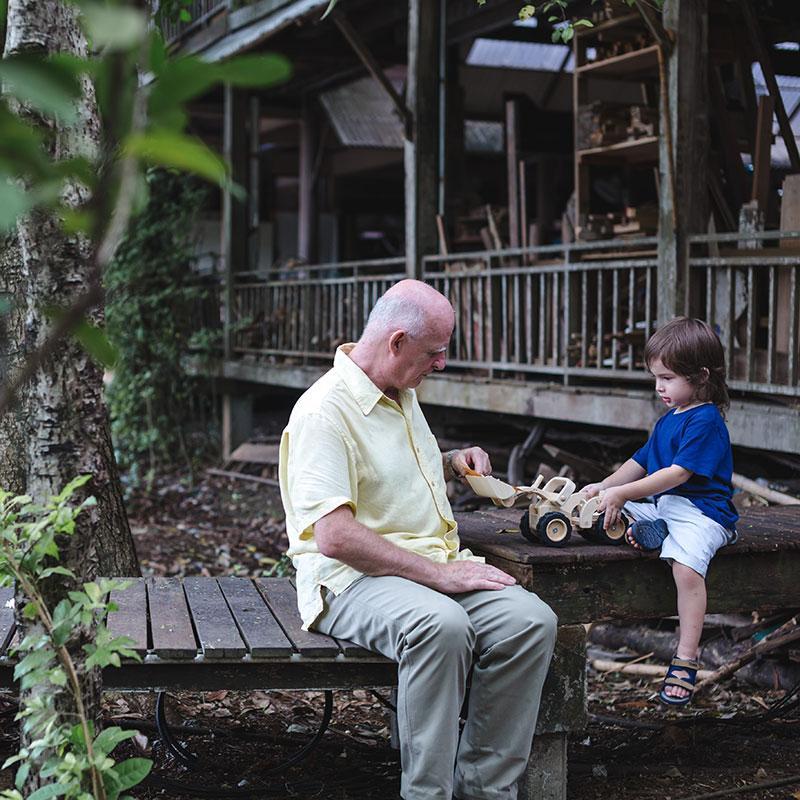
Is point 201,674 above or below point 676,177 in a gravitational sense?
below

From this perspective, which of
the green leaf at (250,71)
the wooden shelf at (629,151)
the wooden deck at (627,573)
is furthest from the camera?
the wooden shelf at (629,151)

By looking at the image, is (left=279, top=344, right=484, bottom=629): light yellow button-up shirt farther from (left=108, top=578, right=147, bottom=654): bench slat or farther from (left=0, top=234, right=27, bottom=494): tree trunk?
(left=0, top=234, right=27, bottom=494): tree trunk

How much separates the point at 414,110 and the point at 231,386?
222 inches

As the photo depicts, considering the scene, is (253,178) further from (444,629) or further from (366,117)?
(444,629)

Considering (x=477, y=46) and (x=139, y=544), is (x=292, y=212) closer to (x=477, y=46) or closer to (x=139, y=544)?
(x=477, y=46)

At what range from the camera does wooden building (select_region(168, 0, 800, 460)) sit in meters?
7.26

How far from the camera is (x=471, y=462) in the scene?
426 cm

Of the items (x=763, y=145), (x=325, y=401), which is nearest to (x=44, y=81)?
(x=325, y=401)

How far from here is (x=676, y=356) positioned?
4.26 m

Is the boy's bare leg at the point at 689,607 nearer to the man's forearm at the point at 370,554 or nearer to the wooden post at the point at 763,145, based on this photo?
the man's forearm at the point at 370,554

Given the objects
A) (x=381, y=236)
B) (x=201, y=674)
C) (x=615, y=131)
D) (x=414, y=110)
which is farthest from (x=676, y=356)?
(x=381, y=236)

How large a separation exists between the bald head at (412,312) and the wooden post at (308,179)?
12499 mm

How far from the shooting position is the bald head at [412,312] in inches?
152

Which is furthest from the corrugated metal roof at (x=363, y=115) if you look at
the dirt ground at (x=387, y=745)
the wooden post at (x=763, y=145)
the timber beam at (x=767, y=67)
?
the dirt ground at (x=387, y=745)
